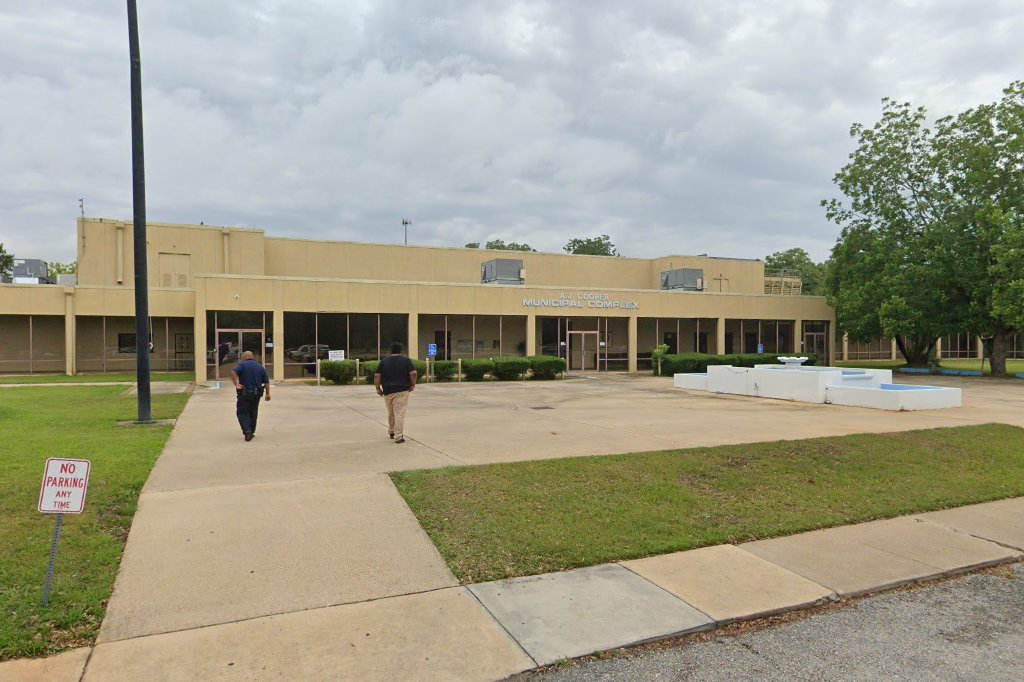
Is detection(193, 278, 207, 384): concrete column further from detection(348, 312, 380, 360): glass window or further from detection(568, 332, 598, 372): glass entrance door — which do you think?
detection(568, 332, 598, 372): glass entrance door

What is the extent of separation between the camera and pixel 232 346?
25.9 m

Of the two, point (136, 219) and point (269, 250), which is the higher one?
point (269, 250)

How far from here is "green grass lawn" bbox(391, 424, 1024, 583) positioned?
218 inches

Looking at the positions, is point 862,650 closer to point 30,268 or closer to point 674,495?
point 674,495

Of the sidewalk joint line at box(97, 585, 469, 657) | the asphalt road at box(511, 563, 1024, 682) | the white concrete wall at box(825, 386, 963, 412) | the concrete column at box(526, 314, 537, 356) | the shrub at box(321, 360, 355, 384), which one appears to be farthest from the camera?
the concrete column at box(526, 314, 537, 356)

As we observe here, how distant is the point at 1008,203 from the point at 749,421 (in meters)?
24.0

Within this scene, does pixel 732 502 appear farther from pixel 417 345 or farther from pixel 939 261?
pixel 939 261

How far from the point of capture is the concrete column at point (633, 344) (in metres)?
33.4

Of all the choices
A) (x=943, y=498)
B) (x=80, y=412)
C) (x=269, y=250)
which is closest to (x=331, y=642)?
(x=943, y=498)

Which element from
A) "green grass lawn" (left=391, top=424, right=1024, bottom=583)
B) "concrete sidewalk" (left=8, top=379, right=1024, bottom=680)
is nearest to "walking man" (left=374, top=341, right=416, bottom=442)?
"concrete sidewalk" (left=8, top=379, right=1024, bottom=680)

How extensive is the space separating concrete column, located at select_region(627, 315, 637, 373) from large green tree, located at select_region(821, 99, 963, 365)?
1057 cm

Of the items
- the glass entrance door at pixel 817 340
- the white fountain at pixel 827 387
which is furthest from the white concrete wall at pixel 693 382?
the glass entrance door at pixel 817 340

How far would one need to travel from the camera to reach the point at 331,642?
385cm

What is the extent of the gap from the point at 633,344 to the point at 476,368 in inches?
430
